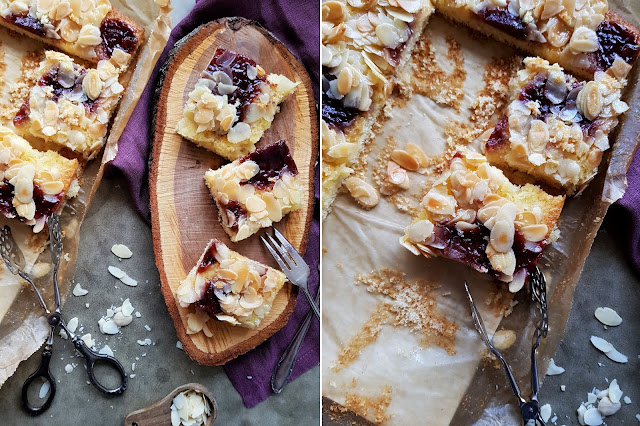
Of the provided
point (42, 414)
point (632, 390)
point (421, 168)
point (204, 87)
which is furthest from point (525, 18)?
point (42, 414)

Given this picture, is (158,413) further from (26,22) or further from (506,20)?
(506,20)

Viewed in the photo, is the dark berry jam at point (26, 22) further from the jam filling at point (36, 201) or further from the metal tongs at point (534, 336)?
the metal tongs at point (534, 336)

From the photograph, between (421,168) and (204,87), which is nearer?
(204,87)

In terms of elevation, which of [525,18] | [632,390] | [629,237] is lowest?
[632,390]

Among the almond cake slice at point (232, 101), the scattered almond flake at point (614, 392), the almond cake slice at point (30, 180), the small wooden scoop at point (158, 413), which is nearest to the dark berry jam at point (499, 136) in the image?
the almond cake slice at point (232, 101)

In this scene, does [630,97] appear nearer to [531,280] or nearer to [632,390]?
[531,280]
